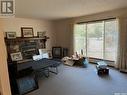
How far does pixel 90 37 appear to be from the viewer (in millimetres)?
6277

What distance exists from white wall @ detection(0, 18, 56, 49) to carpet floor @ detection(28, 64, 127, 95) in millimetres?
3008

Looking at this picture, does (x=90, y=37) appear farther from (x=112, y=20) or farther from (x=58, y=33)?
(x=58, y=33)

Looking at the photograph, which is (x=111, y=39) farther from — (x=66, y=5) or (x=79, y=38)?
(x=66, y=5)

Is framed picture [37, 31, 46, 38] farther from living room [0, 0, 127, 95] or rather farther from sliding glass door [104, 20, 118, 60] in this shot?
sliding glass door [104, 20, 118, 60]

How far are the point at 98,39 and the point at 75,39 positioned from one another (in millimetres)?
1223

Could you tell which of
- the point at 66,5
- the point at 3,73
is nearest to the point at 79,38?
the point at 66,5

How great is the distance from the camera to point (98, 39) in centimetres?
595

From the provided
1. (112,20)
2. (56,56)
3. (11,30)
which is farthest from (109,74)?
(11,30)

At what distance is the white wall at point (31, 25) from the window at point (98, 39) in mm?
1540

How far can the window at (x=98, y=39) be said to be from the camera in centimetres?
541

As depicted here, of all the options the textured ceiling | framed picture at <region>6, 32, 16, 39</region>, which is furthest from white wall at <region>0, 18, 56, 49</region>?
the textured ceiling

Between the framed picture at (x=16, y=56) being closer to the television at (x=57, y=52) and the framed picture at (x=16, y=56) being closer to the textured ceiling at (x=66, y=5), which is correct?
the television at (x=57, y=52)

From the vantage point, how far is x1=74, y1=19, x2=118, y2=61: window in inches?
213

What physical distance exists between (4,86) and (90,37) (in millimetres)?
5748
